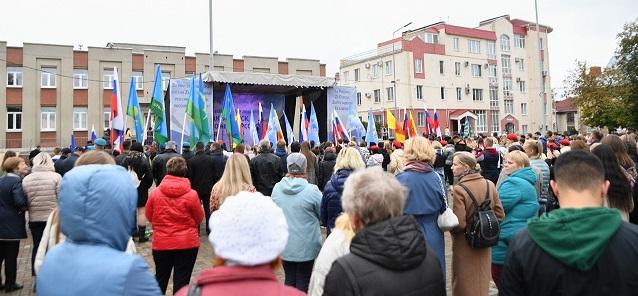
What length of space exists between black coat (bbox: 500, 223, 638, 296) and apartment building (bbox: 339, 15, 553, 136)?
47.5 metres

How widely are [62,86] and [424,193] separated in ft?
122

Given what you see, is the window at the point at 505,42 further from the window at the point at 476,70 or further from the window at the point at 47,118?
the window at the point at 47,118

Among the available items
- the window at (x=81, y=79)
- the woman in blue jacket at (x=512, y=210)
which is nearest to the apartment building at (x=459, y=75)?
the window at (x=81, y=79)

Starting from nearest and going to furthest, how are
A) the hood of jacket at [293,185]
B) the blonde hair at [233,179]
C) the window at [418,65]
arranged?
1. the hood of jacket at [293,185]
2. the blonde hair at [233,179]
3. the window at [418,65]

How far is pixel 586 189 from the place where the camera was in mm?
2297

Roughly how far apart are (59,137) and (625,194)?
38.1 m

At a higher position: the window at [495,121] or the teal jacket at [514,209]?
the window at [495,121]

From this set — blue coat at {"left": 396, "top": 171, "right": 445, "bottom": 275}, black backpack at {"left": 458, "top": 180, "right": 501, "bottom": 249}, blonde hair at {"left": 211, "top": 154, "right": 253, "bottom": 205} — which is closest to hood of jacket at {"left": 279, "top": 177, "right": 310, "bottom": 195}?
blonde hair at {"left": 211, "top": 154, "right": 253, "bottom": 205}

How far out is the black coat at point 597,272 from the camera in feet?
6.97

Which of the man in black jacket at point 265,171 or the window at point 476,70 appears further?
the window at point 476,70

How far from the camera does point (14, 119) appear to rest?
33781 millimetres

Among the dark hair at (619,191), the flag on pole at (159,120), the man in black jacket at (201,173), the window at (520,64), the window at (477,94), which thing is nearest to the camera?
the dark hair at (619,191)

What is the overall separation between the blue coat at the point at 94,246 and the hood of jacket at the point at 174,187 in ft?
8.88

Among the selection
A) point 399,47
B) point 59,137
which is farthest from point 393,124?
point 399,47
